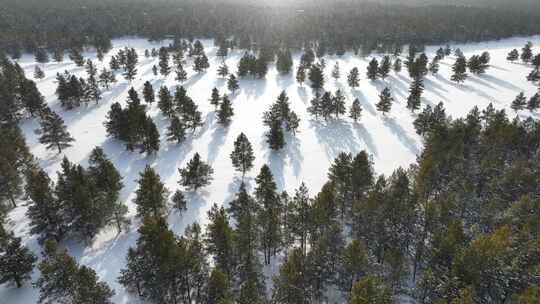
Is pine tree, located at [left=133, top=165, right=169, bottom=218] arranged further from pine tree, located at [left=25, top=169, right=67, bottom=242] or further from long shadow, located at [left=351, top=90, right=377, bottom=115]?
long shadow, located at [left=351, top=90, right=377, bottom=115]

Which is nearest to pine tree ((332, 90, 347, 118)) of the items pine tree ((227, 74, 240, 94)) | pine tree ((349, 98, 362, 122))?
pine tree ((349, 98, 362, 122))

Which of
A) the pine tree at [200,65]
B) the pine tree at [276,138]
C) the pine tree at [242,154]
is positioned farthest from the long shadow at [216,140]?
the pine tree at [200,65]

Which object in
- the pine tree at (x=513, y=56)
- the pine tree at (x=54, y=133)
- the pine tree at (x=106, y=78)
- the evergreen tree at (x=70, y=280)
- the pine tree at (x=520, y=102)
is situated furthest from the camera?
the pine tree at (x=513, y=56)

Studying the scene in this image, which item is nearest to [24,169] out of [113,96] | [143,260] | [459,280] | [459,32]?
[143,260]

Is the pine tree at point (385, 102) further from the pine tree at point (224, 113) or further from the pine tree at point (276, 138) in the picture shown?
the pine tree at point (224, 113)

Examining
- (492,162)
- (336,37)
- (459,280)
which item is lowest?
(459,280)

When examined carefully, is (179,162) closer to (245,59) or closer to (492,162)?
(492,162)
